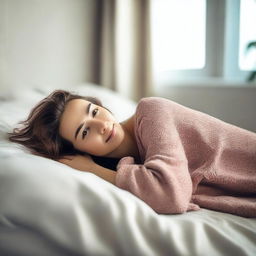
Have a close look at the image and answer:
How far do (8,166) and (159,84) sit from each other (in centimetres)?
171

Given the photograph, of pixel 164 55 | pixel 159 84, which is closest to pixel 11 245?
pixel 159 84

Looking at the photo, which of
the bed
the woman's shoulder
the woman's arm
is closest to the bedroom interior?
the bed

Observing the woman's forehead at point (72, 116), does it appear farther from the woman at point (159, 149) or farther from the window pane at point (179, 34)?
the window pane at point (179, 34)

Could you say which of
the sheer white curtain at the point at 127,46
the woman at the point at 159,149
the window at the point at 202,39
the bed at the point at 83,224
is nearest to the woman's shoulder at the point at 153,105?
the woman at the point at 159,149

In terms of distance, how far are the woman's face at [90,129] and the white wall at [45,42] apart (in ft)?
→ 4.04

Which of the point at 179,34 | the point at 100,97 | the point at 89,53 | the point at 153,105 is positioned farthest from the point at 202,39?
the point at 153,105

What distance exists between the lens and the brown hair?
0.94 m

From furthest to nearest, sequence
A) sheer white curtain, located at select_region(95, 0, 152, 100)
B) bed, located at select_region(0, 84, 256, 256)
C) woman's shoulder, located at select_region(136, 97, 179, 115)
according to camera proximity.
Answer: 1. sheer white curtain, located at select_region(95, 0, 152, 100)
2. woman's shoulder, located at select_region(136, 97, 179, 115)
3. bed, located at select_region(0, 84, 256, 256)

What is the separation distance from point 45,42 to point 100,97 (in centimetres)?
79

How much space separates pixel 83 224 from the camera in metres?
0.56

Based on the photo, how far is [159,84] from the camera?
2.24m

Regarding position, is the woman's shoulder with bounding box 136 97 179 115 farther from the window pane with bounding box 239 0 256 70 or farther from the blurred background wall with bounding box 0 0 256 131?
the window pane with bounding box 239 0 256 70

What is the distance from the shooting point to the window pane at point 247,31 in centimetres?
202

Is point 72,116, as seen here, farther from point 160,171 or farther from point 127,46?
point 127,46
